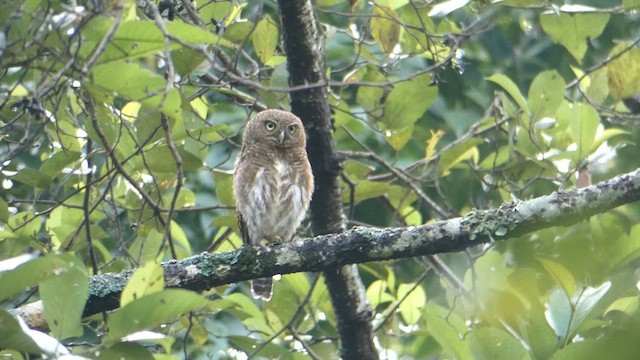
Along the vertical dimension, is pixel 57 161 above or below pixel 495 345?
above

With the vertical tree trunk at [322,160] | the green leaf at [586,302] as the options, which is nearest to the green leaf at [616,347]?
the green leaf at [586,302]

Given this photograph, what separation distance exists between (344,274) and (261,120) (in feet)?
3.93

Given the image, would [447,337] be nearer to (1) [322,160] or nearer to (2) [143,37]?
(2) [143,37]

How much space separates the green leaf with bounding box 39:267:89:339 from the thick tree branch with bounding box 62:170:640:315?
0.77m

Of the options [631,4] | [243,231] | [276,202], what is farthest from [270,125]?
[631,4]

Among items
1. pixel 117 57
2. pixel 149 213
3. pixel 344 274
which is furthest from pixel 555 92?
pixel 117 57

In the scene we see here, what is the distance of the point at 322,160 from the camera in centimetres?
365

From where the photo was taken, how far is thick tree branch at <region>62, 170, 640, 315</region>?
8.77 ft

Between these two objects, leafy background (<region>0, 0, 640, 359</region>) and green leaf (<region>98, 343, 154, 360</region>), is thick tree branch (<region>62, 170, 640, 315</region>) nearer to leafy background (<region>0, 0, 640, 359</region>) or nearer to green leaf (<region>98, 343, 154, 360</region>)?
leafy background (<region>0, 0, 640, 359</region>)

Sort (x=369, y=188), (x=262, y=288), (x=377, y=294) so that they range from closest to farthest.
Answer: (x=369, y=188)
(x=377, y=294)
(x=262, y=288)

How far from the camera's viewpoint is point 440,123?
19.0 ft

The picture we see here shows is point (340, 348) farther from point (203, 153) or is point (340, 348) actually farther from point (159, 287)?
point (159, 287)

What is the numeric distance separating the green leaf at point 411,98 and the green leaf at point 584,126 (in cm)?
59

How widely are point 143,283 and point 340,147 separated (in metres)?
3.40
